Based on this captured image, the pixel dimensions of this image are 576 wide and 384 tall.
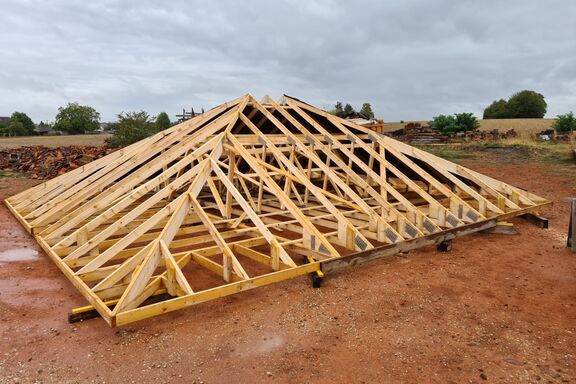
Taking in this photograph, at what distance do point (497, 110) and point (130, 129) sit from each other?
59.9 meters

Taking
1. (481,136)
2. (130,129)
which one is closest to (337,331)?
(130,129)

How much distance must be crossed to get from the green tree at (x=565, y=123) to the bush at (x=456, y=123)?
5.45 meters

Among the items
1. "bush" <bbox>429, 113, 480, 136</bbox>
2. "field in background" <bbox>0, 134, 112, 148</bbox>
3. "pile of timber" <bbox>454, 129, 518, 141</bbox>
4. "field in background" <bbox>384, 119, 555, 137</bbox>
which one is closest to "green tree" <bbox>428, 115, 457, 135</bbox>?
"bush" <bbox>429, 113, 480, 136</bbox>

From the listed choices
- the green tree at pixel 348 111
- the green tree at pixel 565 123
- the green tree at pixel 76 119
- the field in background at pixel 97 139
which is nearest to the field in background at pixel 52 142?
the field in background at pixel 97 139

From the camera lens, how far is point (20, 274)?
5590mm

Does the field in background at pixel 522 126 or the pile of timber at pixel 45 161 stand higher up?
the field in background at pixel 522 126

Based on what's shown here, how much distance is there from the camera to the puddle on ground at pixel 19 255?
20.5ft

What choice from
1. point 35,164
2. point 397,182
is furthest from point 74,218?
point 35,164

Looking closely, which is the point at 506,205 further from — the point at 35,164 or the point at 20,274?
the point at 35,164

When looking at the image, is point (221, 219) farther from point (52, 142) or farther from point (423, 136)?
point (52, 142)

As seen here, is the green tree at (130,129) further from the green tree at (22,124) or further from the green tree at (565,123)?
the green tree at (22,124)

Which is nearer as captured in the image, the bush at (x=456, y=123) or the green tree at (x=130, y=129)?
the green tree at (x=130, y=129)

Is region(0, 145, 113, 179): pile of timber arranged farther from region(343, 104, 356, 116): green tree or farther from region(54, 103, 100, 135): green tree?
region(54, 103, 100, 135): green tree

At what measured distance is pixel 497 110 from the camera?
6488 cm
